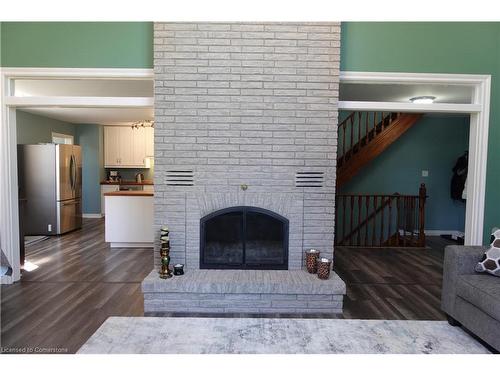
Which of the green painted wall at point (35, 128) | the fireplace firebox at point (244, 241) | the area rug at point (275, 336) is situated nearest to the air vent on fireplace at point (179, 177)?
the fireplace firebox at point (244, 241)

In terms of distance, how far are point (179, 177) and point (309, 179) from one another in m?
1.26

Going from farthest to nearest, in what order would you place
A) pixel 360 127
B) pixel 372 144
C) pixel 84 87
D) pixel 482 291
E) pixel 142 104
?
1. pixel 360 127
2. pixel 372 144
3. pixel 84 87
4. pixel 142 104
5. pixel 482 291

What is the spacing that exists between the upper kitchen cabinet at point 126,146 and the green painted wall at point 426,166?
4.98 metres

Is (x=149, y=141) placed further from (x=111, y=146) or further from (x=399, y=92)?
(x=399, y=92)

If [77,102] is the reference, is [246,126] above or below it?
below

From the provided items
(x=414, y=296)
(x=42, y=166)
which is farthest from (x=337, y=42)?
(x=42, y=166)

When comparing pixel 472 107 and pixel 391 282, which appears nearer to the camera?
pixel 472 107

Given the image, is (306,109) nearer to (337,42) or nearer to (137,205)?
(337,42)

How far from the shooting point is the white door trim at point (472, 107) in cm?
301

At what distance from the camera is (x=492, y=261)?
2199 mm

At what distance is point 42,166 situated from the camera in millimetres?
5449

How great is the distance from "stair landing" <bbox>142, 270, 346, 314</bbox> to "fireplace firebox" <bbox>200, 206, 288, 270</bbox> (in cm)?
31

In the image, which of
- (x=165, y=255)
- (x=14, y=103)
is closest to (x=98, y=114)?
(x=14, y=103)
